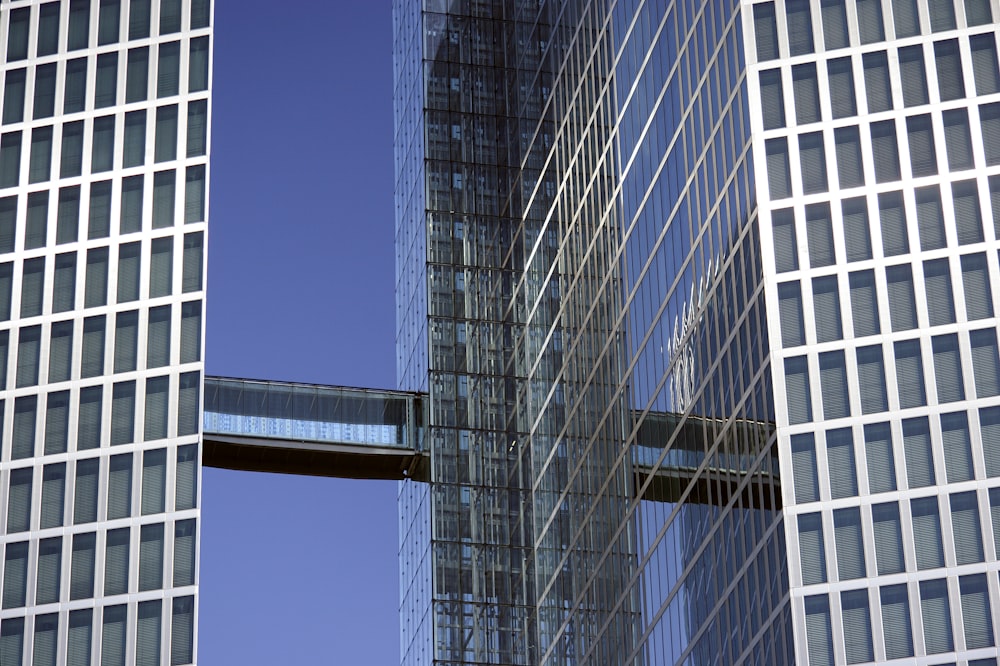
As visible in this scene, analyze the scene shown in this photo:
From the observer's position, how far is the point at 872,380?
7394 centimetres

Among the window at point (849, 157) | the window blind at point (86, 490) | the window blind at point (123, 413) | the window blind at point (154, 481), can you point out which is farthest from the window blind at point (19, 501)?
the window at point (849, 157)

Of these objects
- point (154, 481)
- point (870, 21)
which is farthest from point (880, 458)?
point (154, 481)

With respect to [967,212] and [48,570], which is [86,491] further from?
[967,212]

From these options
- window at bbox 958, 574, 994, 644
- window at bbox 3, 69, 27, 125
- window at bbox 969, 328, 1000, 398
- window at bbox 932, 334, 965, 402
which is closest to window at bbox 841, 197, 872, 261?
window at bbox 932, 334, 965, 402

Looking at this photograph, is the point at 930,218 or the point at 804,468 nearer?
the point at 804,468

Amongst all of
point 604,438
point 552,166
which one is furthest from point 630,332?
point 552,166

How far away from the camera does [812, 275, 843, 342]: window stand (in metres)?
74.8

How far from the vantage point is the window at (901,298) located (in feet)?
245

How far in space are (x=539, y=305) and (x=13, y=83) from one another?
38.6 metres

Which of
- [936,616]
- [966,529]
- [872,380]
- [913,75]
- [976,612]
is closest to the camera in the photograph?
[976,612]

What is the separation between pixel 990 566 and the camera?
229 ft

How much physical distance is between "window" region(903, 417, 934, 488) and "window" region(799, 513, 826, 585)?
13.2 feet

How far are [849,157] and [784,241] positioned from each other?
4.87m

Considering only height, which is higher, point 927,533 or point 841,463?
point 841,463
